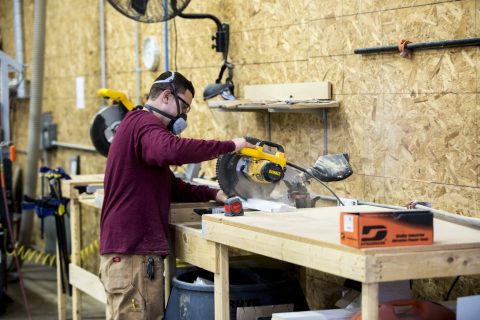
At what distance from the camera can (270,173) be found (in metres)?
3.27

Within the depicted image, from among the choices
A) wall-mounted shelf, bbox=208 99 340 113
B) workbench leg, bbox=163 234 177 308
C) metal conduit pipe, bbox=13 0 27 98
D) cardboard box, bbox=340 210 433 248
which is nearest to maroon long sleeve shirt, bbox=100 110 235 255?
workbench leg, bbox=163 234 177 308

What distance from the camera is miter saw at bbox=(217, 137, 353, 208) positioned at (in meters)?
3.27

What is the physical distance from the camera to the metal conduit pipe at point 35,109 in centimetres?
676

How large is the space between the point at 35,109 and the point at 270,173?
4.16 metres

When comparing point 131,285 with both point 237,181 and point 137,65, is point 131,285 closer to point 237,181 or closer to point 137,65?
point 237,181

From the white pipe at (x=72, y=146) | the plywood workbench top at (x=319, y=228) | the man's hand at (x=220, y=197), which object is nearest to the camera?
the plywood workbench top at (x=319, y=228)

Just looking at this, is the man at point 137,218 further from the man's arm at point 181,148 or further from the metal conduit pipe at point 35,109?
the metal conduit pipe at point 35,109

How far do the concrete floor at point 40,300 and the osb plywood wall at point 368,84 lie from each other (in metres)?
1.55

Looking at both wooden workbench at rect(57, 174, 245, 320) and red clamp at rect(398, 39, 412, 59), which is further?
red clamp at rect(398, 39, 412, 59)

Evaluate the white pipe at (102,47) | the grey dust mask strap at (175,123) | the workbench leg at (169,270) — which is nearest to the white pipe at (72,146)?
the white pipe at (102,47)

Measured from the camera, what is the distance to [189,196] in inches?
146

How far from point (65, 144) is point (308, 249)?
→ 5.16m

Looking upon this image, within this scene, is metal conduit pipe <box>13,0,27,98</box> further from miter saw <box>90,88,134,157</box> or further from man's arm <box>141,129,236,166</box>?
man's arm <box>141,129,236,166</box>

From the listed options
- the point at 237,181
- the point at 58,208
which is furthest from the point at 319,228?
the point at 58,208
